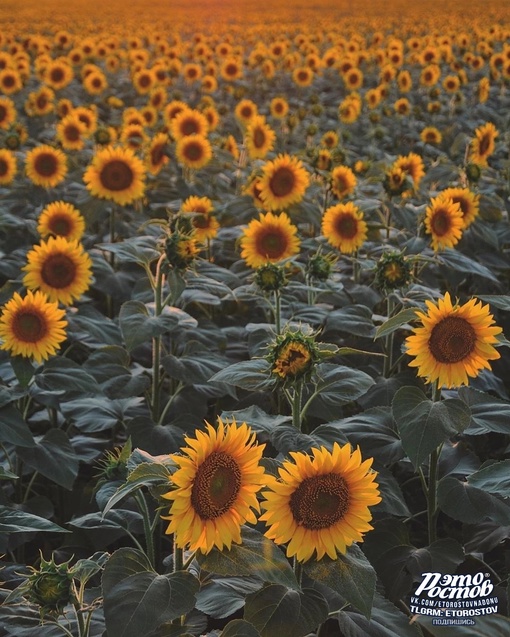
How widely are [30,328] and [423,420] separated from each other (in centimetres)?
125

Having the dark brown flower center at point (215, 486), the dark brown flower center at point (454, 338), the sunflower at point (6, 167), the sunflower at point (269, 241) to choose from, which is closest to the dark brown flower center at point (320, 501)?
the dark brown flower center at point (215, 486)

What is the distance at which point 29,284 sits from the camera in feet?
9.63

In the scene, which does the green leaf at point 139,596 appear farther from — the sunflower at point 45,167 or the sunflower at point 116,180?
the sunflower at point 45,167

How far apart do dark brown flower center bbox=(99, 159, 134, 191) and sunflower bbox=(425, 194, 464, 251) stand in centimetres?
152

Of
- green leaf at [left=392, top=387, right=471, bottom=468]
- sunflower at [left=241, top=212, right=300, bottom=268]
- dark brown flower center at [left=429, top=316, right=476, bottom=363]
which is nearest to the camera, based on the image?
green leaf at [left=392, top=387, right=471, bottom=468]

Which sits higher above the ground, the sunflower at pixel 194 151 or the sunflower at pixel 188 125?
the sunflower at pixel 188 125

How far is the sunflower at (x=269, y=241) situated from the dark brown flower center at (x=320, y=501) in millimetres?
1812

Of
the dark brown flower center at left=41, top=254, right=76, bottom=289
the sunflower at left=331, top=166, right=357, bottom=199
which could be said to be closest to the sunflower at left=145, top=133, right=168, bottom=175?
the sunflower at left=331, top=166, right=357, bottom=199

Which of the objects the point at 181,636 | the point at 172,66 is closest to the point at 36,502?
the point at 181,636

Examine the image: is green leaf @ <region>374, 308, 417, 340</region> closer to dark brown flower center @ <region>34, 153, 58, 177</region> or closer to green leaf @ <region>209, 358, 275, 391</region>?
green leaf @ <region>209, 358, 275, 391</region>

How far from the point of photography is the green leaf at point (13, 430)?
2.21 metres

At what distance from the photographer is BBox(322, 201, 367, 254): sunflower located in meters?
3.38

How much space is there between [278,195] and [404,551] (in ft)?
7.14

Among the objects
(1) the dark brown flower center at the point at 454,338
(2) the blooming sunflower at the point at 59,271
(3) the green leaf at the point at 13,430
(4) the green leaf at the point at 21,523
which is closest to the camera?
(4) the green leaf at the point at 21,523
